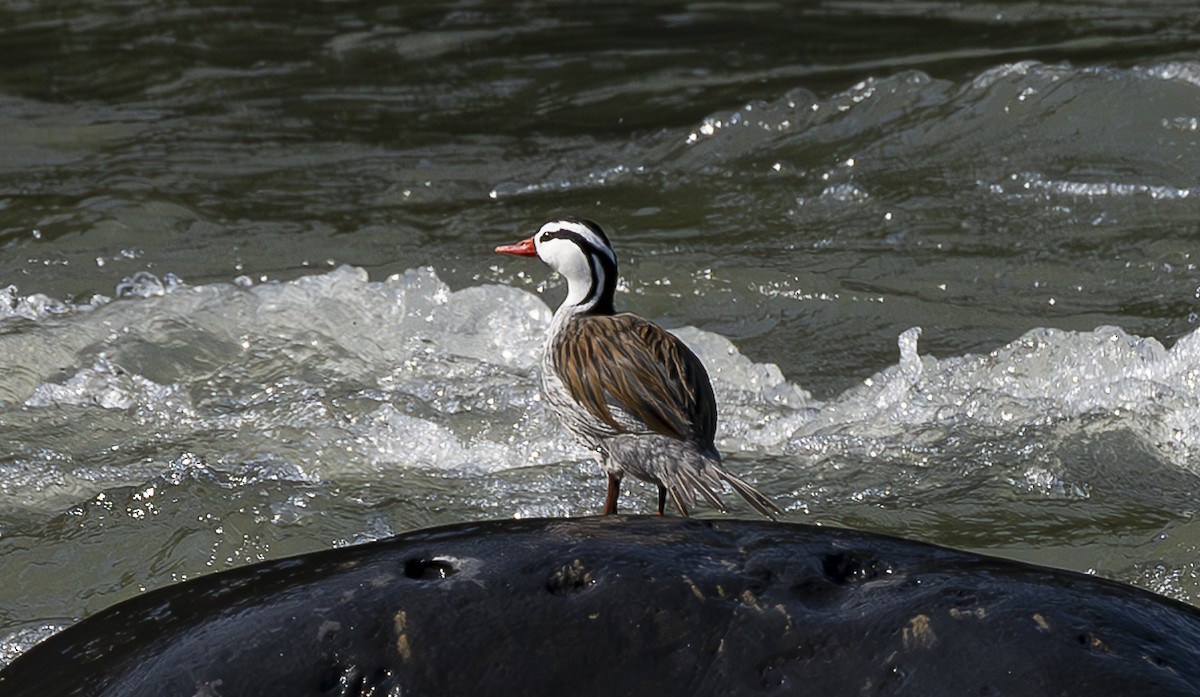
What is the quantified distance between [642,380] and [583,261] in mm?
785

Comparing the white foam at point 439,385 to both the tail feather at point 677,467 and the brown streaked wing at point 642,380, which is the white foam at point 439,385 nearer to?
the brown streaked wing at point 642,380

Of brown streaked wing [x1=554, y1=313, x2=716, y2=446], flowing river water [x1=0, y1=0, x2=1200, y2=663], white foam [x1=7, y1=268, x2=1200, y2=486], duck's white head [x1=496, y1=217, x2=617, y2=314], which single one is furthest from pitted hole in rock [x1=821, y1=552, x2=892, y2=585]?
white foam [x1=7, y1=268, x2=1200, y2=486]

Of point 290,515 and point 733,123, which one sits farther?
point 733,123

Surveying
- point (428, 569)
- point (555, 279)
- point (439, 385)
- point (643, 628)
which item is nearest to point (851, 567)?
point (643, 628)

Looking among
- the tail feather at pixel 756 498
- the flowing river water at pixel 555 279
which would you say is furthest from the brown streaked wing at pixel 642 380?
the flowing river water at pixel 555 279

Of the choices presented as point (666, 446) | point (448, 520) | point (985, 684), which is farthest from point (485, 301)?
point (985, 684)

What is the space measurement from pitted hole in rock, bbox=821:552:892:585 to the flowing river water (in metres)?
2.15

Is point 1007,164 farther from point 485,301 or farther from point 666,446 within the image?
point 666,446

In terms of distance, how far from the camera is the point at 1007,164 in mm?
11023

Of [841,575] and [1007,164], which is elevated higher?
[841,575]

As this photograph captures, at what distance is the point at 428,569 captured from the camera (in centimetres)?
416

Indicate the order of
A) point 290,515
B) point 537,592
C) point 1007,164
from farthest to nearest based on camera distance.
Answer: point 1007,164 < point 290,515 < point 537,592

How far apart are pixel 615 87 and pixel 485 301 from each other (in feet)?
15.2

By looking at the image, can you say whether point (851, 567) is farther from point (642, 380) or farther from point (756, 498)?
point (642, 380)
